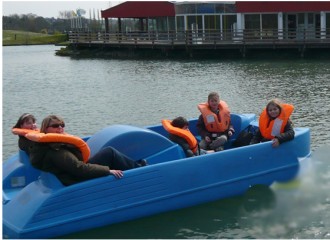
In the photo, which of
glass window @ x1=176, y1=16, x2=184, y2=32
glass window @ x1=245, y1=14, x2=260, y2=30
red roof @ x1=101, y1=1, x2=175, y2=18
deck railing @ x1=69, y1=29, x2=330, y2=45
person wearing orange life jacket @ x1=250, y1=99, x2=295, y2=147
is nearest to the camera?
person wearing orange life jacket @ x1=250, y1=99, x2=295, y2=147

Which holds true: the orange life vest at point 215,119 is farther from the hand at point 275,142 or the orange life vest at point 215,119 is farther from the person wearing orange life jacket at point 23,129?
the person wearing orange life jacket at point 23,129

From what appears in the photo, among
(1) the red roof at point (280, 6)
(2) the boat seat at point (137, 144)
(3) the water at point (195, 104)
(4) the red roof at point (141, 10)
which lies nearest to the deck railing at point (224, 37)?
(1) the red roof at point (280, 6)

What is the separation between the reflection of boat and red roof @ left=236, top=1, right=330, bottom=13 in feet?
83.3

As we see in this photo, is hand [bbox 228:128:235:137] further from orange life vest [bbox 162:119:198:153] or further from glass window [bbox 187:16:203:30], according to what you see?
glass window [bbox 187:16:203:30]

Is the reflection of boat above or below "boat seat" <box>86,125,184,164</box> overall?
below

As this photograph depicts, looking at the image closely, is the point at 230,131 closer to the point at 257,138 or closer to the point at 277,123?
the point at 257,138

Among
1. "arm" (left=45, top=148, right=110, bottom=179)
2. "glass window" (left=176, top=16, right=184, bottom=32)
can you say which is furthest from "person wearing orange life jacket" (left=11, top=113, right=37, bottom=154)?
"glass window" (left=176, top=16, right=184, bottom=32)

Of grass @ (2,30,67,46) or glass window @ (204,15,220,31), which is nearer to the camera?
glass window @ (204,15,220,31)

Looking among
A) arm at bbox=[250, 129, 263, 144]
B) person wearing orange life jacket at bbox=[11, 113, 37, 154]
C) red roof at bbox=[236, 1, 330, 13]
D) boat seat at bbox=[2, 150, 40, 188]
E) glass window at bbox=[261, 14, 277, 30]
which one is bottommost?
boat seat at bbox=[2, 150, 40, 188]

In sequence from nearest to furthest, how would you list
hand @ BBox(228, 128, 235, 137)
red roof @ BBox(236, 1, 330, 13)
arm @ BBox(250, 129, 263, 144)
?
arm @ BBox(250, 129, 263, 144)
hand @ BBox(228, 128, 235, 137)
red roof @ BBox(236, 1, 330, 13)

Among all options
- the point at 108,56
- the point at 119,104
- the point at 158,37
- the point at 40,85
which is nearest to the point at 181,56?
the point at 158,37

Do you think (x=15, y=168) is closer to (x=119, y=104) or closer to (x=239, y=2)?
(x=119, y=104)

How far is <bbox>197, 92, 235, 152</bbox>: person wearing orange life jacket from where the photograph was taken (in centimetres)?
766

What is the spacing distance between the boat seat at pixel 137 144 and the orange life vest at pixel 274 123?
1.32 m
